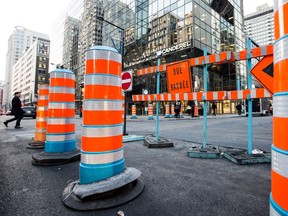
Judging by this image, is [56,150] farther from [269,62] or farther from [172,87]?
[269,62]

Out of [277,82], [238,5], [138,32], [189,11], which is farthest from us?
[238,5]

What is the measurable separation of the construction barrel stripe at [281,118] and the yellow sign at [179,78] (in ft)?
11.0

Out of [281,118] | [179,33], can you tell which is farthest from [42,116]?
[179,33]

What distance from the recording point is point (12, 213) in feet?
6.32

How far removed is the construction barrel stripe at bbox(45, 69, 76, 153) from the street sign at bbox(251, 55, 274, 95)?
4.19m

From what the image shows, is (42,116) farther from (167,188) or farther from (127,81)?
(167,188)

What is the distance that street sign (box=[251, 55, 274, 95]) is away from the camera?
3204mm

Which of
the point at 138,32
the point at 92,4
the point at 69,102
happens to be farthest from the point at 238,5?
the point at 69,102

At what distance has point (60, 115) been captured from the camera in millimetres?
4023

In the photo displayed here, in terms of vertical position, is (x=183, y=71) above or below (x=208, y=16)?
below

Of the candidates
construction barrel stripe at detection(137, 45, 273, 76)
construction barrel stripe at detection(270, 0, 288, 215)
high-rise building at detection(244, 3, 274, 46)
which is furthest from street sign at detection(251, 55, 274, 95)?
high-rise building at detection(244, 3, 274, 46)

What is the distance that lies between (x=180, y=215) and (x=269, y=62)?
3244 mm

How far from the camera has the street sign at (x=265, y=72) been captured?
320 centimetres

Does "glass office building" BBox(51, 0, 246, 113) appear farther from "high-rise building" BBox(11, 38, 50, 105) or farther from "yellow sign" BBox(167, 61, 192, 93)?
"high-rise building" BBox(11, 38, 50, 105)
